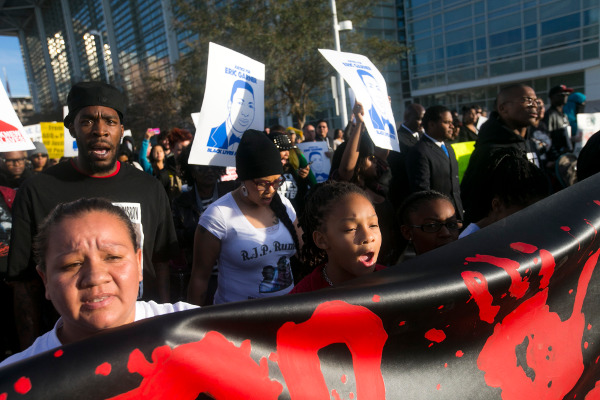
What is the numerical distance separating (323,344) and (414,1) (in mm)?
27992

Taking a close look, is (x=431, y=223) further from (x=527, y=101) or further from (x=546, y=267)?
(x=527, y=101)

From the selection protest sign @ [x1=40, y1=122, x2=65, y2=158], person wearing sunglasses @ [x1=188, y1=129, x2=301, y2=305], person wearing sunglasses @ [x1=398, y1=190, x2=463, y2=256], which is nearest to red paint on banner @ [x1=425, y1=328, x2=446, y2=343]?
person wearing sunglasses @ [x1=398, y1=190, x2=463, y2=256]

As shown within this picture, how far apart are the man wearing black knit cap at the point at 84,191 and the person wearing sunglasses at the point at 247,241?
0.26 m

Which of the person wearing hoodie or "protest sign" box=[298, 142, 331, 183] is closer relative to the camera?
the person wearing hoodie

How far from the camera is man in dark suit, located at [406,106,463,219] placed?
3.70 metres

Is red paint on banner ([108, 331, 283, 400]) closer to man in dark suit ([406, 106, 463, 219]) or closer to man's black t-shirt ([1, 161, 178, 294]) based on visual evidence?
man's black t-shirt ([1, 161, 178, 294])

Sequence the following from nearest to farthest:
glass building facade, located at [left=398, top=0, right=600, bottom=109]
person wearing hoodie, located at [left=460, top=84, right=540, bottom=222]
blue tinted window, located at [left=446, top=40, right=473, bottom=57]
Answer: person wearing hoodie, located at [left=460, top=84, right=540, bottom=222], glass building facade, located at [left=398, top=0, right=600, bottom=109], blue tinted window, located at [left=446, top=40, right=473, bottom=57]

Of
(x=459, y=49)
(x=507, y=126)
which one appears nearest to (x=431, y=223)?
(x=507, y=126)

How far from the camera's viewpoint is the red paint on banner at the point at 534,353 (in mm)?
1199

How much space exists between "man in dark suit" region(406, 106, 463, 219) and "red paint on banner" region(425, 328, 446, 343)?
2.63m

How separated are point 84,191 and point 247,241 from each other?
84 centimetres

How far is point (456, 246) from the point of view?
→ 1255 millimetres

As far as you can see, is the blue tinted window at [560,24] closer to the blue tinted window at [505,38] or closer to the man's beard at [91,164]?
the blue tinted window at [505,38]

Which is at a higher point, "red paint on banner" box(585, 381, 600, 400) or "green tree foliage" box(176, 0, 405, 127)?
"green tree foliage" box(176, 0, 405, 127)
